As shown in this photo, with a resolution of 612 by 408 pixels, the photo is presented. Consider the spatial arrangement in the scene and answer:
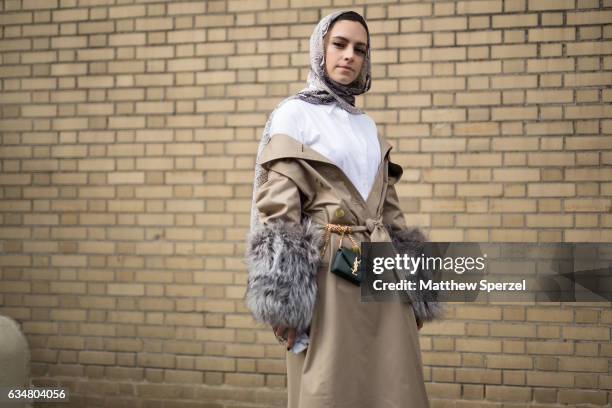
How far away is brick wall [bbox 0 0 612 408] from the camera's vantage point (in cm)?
425

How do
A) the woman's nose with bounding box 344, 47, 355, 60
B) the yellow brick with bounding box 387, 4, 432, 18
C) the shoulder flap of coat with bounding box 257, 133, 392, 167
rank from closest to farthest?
the shoulder flap of coat with bounding box 257, 133, 392, 167, the woman's nose with bounding box 344, 47, 355, 60, the yellow brick with bounding box 387, 4, 432, 18

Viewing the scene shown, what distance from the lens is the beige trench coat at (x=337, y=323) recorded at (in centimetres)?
258

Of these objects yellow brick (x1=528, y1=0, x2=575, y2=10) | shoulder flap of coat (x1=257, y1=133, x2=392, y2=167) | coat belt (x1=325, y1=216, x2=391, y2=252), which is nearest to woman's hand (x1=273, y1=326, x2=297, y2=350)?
coat belt (x1=325, y1=216, x2=391, y2=252)

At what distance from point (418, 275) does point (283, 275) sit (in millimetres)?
674

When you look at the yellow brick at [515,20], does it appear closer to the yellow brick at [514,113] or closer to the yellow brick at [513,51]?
the yellow brick at [513,51]

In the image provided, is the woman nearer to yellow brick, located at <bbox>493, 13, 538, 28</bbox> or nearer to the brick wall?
the brick wall

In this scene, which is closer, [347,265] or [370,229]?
[347,265]

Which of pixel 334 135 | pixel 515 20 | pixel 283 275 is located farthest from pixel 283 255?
pixel 515 20

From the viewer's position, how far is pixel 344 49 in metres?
2.85

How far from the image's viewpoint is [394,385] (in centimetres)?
265

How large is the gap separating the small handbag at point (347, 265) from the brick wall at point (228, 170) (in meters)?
1.82

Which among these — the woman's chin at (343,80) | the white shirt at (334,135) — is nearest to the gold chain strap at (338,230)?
the white shirt at (334,135)

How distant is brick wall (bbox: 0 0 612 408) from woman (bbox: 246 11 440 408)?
1597 mm

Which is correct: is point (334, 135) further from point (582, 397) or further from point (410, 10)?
point (582, 397)
